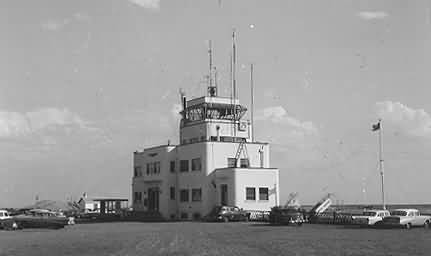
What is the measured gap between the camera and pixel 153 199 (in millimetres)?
68438

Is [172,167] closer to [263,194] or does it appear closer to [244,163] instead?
[244,163]

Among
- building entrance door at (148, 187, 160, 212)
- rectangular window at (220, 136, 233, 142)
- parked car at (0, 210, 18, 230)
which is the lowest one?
parked car at (0, 210, 18, 230)

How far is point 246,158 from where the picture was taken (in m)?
64.5

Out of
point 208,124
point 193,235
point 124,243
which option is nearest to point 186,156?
point 208,124

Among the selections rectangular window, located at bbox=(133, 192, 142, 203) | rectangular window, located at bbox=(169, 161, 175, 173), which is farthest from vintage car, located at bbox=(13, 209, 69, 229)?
rectangular window, located at bbox=(133, 192, 142, 203)

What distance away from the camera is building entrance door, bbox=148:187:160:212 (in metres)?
67.4

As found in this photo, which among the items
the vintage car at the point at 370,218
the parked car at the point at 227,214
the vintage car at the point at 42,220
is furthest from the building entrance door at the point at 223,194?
the vintage car at the point at 42,220

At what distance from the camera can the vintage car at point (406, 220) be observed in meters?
43.3

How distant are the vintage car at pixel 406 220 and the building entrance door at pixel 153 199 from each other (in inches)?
1134

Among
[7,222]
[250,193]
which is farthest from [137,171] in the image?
[7,222]

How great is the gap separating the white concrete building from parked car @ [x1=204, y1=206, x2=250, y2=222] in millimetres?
2812

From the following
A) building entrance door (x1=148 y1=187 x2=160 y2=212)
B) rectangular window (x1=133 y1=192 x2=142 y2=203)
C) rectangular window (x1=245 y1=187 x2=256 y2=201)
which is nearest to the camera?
rectangular window (x1=245 y1=187 x2=256 y2=201)

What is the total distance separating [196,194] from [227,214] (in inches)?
327

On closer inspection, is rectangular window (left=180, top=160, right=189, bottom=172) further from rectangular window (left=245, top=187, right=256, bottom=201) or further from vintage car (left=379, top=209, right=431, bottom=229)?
vintage car (left=379, top=209, right=431, bottom=229)
